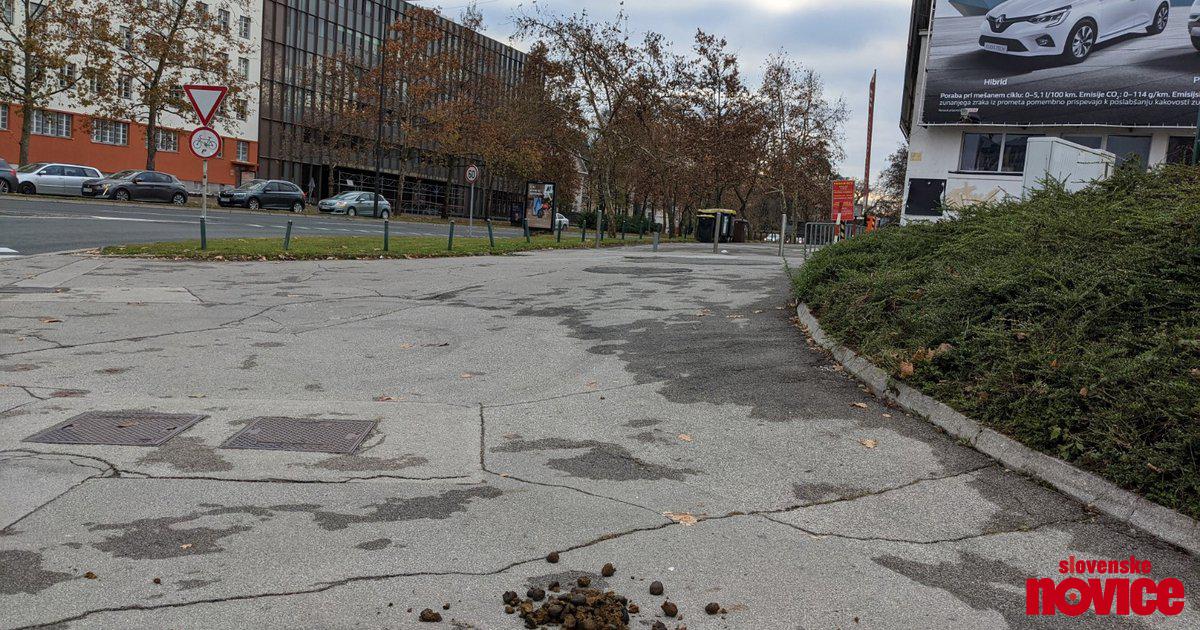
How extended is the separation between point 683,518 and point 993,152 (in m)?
31.1

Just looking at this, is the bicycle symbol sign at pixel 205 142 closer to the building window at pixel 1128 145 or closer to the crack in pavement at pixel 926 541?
the crack in pavement at pixel 926 541

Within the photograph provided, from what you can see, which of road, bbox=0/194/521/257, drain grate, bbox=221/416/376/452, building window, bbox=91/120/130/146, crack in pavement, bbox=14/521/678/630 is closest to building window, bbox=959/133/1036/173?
road, bbox=0/194/521/257

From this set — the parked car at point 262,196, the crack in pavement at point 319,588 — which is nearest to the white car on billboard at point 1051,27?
the crack in pavement at point 319,588

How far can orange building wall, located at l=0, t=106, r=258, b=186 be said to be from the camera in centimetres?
5347

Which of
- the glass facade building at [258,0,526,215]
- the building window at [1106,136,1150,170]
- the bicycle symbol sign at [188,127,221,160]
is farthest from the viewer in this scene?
the glass facade building at [258,0,526,215]

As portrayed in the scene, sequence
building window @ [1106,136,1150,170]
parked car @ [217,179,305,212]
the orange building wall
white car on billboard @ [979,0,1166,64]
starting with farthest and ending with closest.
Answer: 1. the orange building wall
2. parked car @ [217,179,305,212]
3. building window @ [1106,136,1150,170]
4. white car on billboard @ [979,0,1166,64]

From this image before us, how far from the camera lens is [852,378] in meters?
7.35

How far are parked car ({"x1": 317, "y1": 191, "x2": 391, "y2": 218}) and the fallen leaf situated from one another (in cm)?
4547

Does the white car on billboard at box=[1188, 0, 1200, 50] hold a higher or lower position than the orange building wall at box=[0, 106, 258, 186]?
higher

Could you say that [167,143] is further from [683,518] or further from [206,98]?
[683,518]

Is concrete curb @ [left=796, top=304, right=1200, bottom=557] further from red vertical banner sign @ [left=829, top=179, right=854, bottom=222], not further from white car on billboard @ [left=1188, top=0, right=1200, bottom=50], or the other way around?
white car on billboard @ [left=1188, top=0, right=1200, bottom=50]

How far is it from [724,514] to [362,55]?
229ft

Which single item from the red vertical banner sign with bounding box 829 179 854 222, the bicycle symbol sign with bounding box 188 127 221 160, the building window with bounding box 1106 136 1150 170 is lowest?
the bicycle symbol sign with bounding box 188 127 221 160

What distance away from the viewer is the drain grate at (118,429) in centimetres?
524
